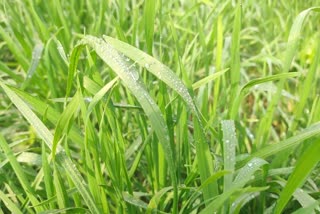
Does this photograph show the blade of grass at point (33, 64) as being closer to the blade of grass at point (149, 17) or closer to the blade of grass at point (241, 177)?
the blade of grass at point (149, 17)

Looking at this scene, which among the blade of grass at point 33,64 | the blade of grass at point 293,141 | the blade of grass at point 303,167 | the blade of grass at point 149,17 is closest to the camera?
the blade of grass at point 303,167

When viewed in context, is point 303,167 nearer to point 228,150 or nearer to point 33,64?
point 228,150

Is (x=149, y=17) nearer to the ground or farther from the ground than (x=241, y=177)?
farther from the ground

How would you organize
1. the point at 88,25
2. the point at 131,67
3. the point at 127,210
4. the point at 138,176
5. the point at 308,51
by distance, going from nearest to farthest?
the point at 131,67 → the point at 127,210 → the point at 138,176 → the point at 308,51 → the point at 88,25

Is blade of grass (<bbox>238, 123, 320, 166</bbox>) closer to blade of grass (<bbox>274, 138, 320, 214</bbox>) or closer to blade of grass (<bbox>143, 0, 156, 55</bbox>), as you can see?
blade of grass (<bbox>274, 138, 320, 214</bbox>)

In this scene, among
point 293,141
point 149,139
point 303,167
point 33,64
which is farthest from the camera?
point 33,64

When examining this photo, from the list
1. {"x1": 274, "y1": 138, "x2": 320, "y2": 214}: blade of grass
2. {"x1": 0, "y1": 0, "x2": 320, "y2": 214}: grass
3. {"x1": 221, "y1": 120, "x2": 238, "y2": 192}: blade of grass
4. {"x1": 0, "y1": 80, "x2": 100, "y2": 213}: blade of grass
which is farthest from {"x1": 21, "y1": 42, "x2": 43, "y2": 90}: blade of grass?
{"x1": 274, "y1": 138, "x2": 320, "y2": 214}: blade of grass

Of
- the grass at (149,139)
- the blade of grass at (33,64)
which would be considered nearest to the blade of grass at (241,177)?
the grass at (149,139)

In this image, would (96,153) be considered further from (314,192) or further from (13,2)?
(13,2)

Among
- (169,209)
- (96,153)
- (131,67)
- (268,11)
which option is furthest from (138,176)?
(268,11)

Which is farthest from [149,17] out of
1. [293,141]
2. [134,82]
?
[293,141]

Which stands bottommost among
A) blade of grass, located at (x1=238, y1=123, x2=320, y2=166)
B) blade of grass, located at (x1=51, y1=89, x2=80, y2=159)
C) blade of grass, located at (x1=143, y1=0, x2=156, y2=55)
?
blade of grass, located at (x1=238, y1=123, x2=320, y2=166)
